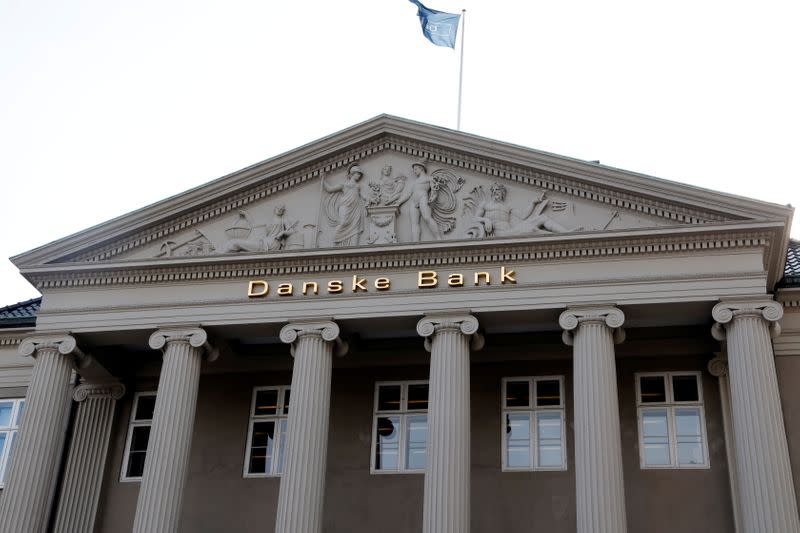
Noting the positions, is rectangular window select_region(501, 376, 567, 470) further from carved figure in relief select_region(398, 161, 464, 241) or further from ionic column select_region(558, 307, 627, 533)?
carved figure in relief select_region(398, 161, 464, 241)

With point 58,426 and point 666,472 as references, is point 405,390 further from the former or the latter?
point 58,426

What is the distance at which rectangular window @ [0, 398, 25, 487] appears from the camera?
27.8 meters

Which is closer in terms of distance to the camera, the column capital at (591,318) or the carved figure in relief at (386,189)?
the column capital at (591,318)

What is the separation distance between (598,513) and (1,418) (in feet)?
54.2

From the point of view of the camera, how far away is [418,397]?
86.4ft

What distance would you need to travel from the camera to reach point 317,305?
81.2ft

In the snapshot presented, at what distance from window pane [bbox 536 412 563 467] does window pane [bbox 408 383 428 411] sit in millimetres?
2817

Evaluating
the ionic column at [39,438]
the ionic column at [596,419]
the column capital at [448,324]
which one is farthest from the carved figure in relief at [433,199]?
the ionic column at [39,438]

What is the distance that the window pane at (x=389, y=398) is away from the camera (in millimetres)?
26375

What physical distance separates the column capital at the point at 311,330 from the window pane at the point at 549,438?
5.17m

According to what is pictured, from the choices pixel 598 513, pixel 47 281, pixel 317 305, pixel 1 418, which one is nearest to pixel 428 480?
pixel 598 513

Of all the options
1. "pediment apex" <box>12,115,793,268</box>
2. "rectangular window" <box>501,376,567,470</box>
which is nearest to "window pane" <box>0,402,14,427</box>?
"pediment apex" <box>12,115,793,268</box>

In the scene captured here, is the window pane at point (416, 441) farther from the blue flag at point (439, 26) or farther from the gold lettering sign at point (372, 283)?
the blue flag at point (439, 26)

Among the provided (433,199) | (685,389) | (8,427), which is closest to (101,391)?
(8,427)
